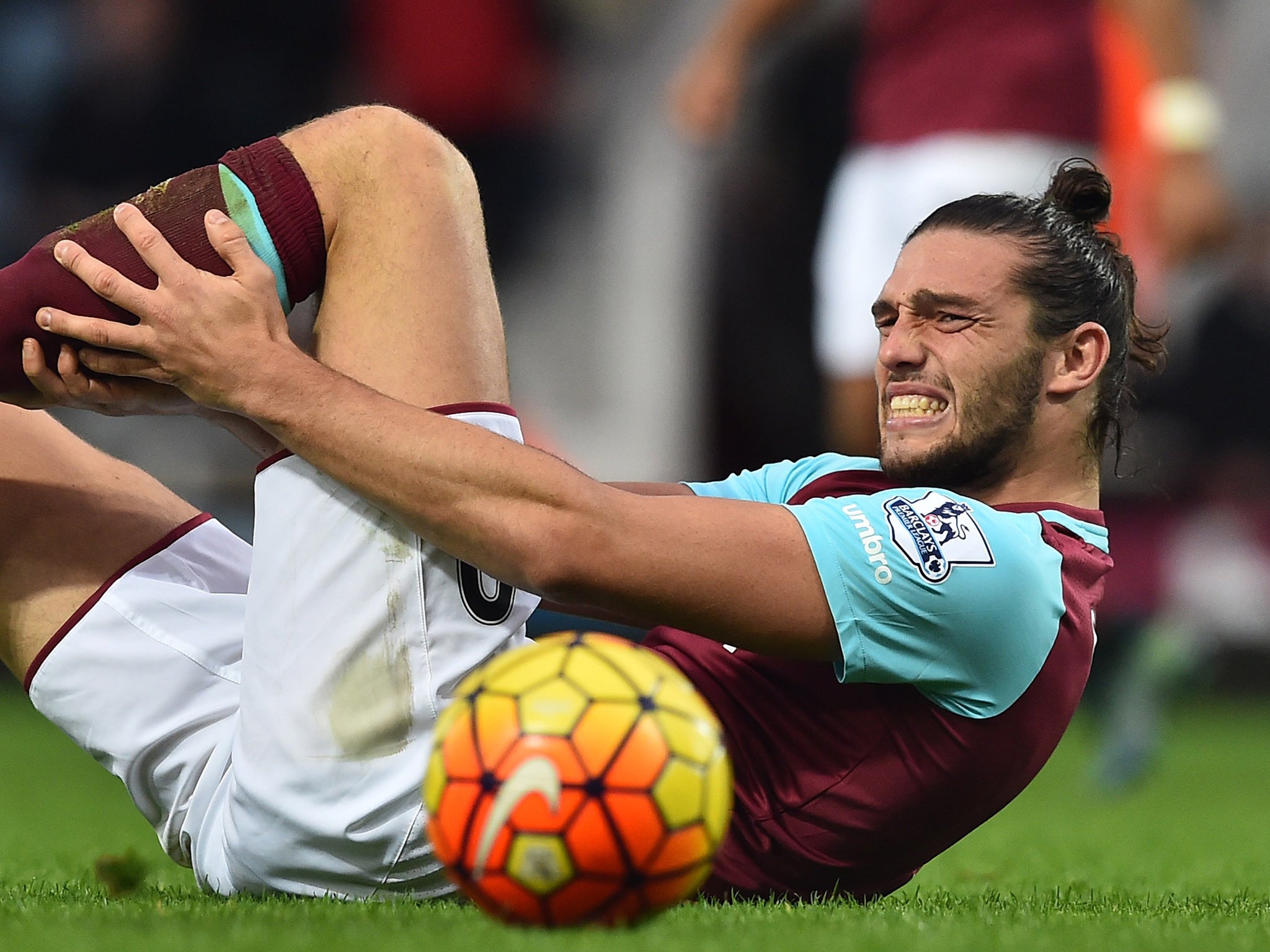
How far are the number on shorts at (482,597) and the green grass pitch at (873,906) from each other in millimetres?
463

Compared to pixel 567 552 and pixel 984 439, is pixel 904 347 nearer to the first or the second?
pixel 984 439

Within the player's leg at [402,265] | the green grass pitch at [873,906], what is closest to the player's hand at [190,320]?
the player's leg at [402,265]

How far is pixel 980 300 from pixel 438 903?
1434 mm

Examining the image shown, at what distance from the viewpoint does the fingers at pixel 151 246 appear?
2.90 meters

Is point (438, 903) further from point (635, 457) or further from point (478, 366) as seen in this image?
point (635, 457)

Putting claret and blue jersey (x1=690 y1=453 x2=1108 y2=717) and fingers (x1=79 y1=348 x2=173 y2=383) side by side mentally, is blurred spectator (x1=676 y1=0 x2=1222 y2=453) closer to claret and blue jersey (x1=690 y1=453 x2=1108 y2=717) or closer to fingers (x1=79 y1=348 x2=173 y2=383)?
claret and blue jersey (x1=690 y1=453 x2=1108 y2=717)

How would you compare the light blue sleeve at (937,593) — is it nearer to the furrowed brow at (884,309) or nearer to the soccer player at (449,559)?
the soccer player at (449,559)

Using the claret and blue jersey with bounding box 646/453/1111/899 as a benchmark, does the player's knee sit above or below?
above

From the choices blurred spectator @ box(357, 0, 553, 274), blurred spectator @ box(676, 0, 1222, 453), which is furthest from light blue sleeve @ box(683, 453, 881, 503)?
blurred spectator @ box(357, 0, 553, 274)

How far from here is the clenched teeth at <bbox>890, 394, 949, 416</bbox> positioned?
328 cm

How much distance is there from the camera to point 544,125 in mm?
10453

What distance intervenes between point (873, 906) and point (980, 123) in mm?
3229

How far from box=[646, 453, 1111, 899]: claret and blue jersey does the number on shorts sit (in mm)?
376

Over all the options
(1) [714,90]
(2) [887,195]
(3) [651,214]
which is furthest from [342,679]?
(3) [651,214]
